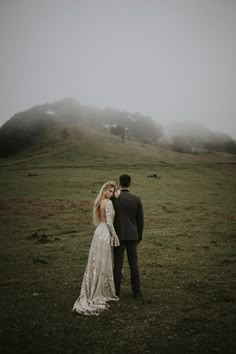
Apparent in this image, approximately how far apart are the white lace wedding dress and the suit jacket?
21 centimetres

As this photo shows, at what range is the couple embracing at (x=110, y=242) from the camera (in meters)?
10.4

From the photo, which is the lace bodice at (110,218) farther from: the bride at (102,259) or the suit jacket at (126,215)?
the suit jacket at (126,215)

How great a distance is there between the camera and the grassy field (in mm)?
7949

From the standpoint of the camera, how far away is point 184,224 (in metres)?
27.0

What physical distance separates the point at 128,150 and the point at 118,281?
335 feet

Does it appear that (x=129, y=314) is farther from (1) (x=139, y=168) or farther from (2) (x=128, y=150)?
(2) (x=128, y=150)

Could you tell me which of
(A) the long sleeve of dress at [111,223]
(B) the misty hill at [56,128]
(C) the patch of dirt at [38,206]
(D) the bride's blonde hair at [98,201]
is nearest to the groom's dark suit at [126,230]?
(A) the long sleeve of dress at [111,223]

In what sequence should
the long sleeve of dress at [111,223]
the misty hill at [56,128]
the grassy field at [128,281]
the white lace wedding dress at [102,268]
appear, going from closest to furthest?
1. the grassy field at [128,281]
2. the white lace wedding dress at [102,268]
3. the long sleeve of dress at [111,223]
4. the misty hill at [56,128]

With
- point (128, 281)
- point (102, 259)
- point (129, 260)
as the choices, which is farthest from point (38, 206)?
point (129, 260)

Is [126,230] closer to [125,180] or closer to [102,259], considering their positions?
[102,259]

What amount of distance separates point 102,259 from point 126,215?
1717 mm

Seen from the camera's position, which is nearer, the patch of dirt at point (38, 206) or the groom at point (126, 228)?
the groom at point (126, 228)

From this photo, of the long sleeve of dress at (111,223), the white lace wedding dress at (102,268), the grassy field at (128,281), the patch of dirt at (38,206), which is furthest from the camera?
the patch of dirt at (38,206)

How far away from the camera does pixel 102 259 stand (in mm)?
10430
